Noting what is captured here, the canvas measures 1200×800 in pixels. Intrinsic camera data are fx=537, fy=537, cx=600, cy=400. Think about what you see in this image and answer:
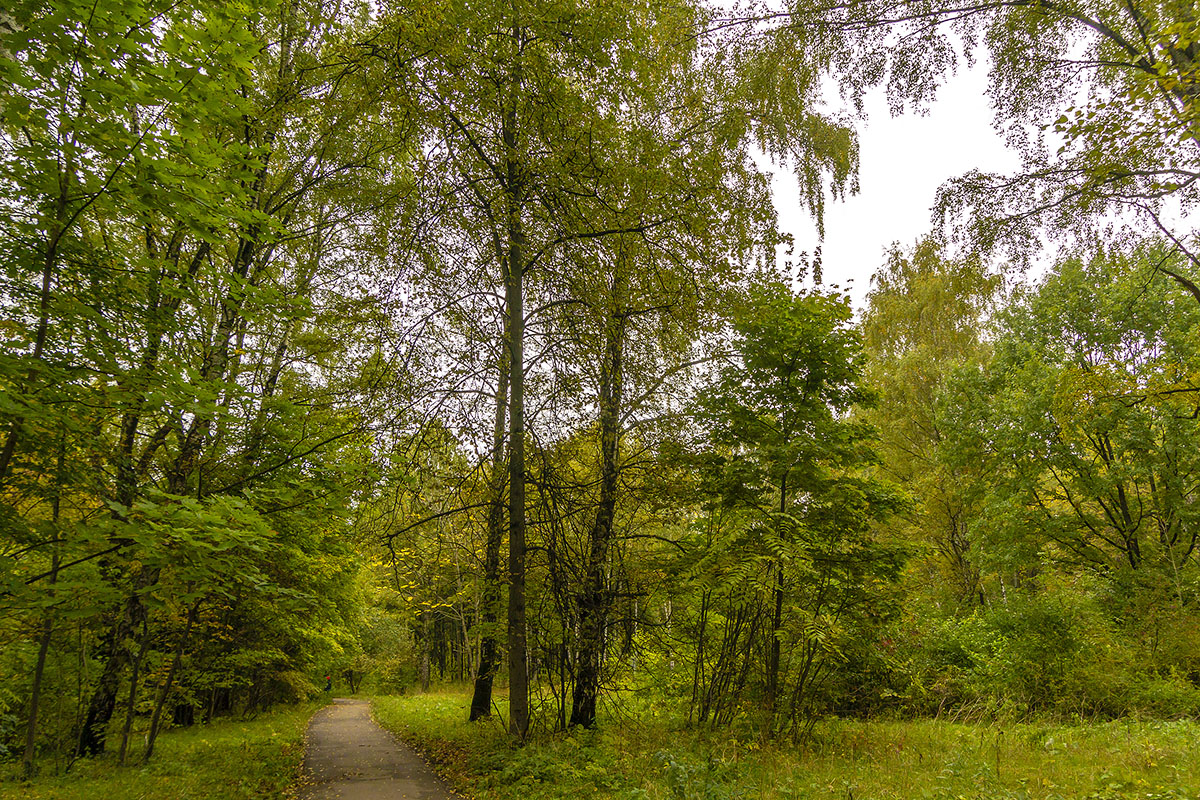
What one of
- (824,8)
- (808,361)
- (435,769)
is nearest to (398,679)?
(435,769)

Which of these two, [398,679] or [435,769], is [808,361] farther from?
[398,679]

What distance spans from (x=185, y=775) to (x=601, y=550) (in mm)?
6892

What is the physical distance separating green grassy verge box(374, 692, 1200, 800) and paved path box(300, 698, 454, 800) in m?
0.44

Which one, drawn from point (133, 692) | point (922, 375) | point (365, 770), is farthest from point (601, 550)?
point (922, 375)

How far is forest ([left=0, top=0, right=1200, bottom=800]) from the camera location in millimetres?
3805

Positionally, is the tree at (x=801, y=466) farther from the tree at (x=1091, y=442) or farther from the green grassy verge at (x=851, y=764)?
the tree at (x=1091, y=442)

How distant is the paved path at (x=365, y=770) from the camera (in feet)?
23.2

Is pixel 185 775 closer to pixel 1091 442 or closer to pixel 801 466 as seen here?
pixel 801 466

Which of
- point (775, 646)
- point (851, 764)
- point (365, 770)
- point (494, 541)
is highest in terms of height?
point (494, 541)

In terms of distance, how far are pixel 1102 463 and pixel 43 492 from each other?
67.2ft

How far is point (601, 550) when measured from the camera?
25.7ft

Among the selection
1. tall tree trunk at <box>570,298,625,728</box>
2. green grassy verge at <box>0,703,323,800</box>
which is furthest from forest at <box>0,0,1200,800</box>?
green grassy verge at <box>0,703,323,800</box>

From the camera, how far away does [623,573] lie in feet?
25.6

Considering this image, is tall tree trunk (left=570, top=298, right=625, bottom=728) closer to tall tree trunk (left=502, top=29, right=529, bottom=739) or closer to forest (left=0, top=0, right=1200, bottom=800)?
forest (left=0, top=0, right=1200, bottom=800)
